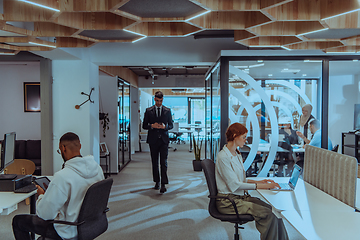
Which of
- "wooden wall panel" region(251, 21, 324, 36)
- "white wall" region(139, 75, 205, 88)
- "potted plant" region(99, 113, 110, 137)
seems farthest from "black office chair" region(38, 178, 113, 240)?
"white wall" region(139, 75, 205, 88)

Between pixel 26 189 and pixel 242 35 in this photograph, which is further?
pixel 242 35

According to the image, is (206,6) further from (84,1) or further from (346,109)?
(346,109)

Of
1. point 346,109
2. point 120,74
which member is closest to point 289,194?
point 346,109

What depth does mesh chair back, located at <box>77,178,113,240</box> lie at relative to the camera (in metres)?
2.14

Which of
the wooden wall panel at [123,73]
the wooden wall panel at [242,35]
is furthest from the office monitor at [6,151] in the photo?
the wooden wall panel at [123,73]

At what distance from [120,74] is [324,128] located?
5220 millimetres

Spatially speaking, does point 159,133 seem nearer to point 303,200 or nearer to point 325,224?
point 303,200

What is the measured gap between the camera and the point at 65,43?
12.0 feet

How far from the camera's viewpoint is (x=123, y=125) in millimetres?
7719

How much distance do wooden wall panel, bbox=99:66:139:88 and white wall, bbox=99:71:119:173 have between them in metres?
0.27

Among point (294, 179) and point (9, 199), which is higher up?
point (294, 179)

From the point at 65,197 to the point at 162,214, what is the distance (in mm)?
2261

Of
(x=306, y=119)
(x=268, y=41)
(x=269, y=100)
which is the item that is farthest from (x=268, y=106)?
(x=268, y=41)

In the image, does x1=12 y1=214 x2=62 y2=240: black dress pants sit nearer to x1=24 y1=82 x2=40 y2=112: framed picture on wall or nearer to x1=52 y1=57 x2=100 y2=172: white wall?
x1=52 y1=57 x2=100 y2=172: white wall
